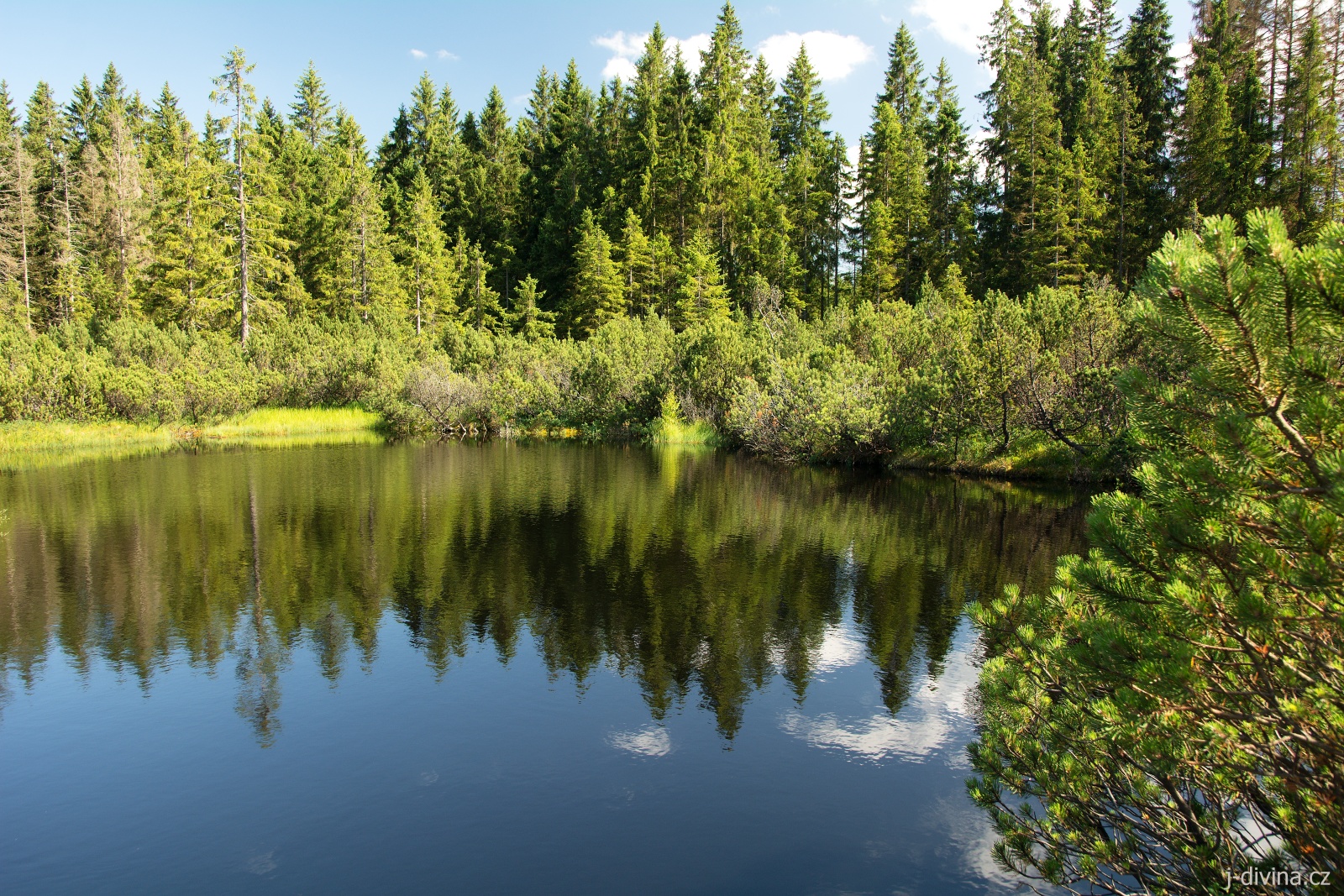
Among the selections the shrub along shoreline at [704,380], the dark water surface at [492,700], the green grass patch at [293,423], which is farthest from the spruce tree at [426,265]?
the dark water surface at [492,700]

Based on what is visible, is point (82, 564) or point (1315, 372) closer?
point (1315, 372)

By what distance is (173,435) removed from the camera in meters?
33.1

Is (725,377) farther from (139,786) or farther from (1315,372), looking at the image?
(1315,372)

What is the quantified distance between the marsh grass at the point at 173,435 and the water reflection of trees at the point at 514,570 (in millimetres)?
5941

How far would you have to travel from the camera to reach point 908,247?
54125 millimetres

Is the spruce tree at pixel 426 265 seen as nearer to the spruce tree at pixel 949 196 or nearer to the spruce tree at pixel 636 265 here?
the spruce tree at pixel 636 265

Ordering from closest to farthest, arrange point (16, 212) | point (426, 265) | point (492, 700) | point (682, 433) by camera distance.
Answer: point (492, 700) < point (682, 433) < point (16, 212) < point (426, 265)

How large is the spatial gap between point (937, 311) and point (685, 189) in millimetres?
30013

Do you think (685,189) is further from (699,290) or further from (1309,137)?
(1309,137)

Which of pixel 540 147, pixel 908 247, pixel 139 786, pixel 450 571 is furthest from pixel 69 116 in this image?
pixel 139 786

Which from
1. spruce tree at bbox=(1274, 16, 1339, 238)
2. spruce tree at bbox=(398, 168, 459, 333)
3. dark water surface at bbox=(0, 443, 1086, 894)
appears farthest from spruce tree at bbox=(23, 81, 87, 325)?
spruce tree at bbox=(1274, 16, 1339, 238)

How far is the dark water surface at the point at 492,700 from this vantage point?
6125 mm

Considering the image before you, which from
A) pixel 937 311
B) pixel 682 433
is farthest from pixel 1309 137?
pixel 682 433

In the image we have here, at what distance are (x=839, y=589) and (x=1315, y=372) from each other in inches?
418
